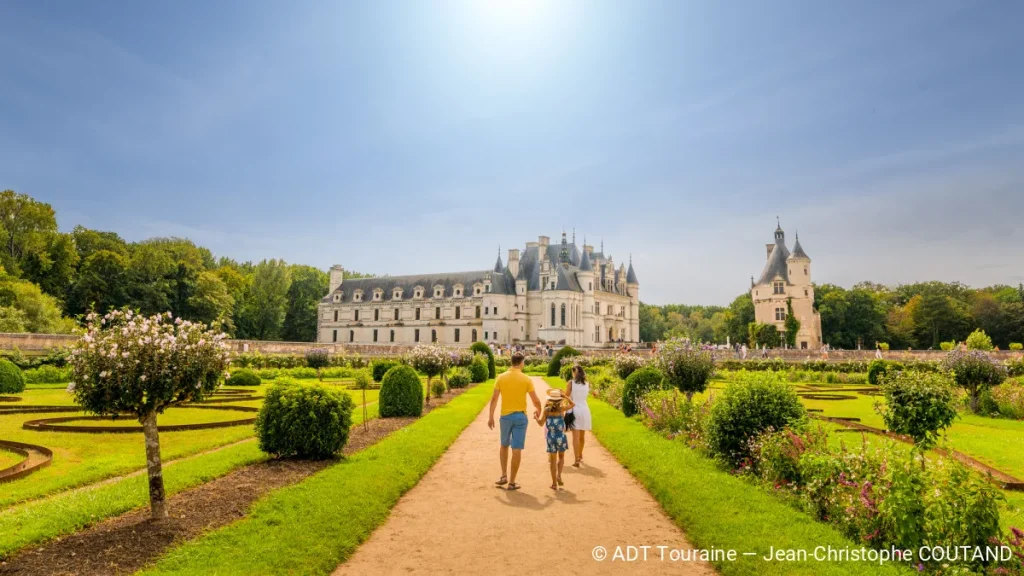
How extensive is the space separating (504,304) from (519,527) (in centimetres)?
5976

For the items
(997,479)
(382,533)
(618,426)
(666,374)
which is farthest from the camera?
(666,374)

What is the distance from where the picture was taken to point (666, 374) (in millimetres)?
15039

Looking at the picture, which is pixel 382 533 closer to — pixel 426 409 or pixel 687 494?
pixel 687 494

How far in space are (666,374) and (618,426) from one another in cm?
201

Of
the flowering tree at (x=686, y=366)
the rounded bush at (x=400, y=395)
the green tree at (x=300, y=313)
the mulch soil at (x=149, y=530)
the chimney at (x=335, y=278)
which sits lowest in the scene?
the mulch soil at (x=149, y=530)

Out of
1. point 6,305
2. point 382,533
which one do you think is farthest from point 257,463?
point 6,305

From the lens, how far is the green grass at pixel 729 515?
5.37 metres

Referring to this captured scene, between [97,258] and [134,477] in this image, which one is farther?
[97,258]

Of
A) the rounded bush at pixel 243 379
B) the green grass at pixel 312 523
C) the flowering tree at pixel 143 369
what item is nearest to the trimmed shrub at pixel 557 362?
the rounded bush at pixel 243 379

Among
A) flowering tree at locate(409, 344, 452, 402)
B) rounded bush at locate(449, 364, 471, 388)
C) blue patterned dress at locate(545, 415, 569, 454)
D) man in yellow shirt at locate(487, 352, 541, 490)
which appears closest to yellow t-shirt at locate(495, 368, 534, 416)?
man in yellow shirt at locate(487, 352, 541, 490)

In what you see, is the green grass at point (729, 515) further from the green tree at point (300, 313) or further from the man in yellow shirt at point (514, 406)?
the green tree at point (300, 313)

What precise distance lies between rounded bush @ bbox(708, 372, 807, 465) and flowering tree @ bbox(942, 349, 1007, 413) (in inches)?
487

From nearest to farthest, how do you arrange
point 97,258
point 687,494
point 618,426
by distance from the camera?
point 687,494 < point 618,426 < point 97,258

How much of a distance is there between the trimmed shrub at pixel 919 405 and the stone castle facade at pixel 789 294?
5385 centimetres
